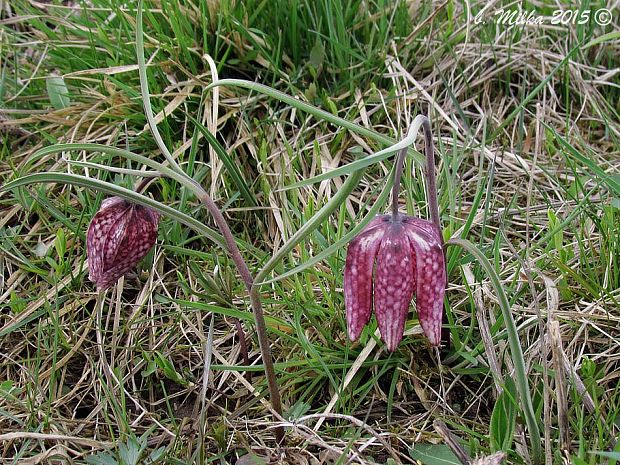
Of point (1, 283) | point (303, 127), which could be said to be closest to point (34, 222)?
point (1, 283)

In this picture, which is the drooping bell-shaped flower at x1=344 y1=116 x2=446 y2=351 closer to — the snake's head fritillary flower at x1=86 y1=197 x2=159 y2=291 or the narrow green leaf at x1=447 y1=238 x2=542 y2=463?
the narrow green leaf at x1=447 y1=238 x2=542 y2=463

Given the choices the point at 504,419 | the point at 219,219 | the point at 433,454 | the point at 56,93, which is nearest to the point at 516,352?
the point at 504,419

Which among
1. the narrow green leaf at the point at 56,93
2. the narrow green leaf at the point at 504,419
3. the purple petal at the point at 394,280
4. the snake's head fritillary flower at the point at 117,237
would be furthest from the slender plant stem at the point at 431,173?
the narrow green leaf at the point at 56,93

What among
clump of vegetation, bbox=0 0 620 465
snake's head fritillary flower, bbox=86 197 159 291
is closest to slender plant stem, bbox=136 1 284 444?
clump of vegetation, bbox=0 0 620 465

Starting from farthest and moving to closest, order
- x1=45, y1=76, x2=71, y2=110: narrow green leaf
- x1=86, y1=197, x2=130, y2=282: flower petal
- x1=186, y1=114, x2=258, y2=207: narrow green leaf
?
1. x1=45, y1=76, x2=71, y2=110: narrow green leaf
2. x1=186, y1=114, x2=258, y2=207: narrow green leaf
3. x1=86, y1=197, x2=130, y2=282: flower petal

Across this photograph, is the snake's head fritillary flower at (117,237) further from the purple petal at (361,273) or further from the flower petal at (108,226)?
the purple petal at (361,273)

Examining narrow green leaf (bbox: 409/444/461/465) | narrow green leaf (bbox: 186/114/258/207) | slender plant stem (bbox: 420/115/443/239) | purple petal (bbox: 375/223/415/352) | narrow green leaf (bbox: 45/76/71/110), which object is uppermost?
slender plant stem (bbox: 420/115/443/239)

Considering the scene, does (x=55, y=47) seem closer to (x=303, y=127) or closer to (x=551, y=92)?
(x=303, y=127)
